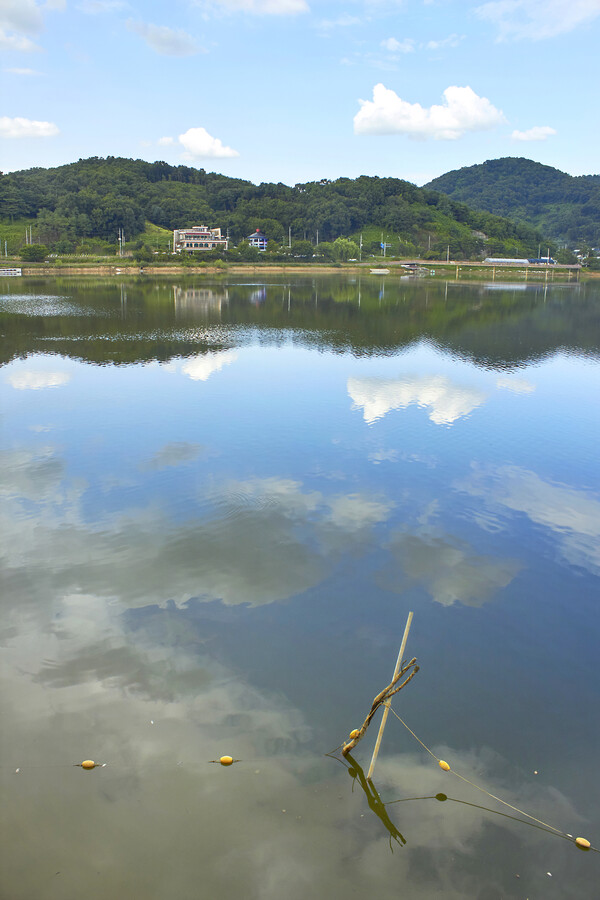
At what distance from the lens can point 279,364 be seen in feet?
94.6

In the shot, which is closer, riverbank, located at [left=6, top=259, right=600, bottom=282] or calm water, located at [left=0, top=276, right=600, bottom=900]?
calm water, located at [left=0, top=276, right=600, bottom=900]

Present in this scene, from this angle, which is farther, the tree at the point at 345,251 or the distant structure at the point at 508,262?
the distant structure at the point at 508,262

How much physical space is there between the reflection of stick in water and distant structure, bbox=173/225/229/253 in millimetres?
121752

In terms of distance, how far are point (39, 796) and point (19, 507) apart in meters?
6.94

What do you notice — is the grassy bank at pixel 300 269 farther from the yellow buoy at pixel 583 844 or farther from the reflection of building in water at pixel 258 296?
the yellow buoy at pixel 583 844

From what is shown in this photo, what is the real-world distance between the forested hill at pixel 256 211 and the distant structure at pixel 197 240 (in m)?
10.9

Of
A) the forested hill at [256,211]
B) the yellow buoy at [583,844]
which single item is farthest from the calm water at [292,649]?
the forested hill at [256,211]

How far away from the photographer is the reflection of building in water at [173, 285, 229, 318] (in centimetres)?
4762

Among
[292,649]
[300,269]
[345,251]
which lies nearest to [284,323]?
[292,649]

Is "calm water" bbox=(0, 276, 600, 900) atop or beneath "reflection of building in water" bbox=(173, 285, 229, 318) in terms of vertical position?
beneath

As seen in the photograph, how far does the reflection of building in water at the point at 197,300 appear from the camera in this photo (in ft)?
156

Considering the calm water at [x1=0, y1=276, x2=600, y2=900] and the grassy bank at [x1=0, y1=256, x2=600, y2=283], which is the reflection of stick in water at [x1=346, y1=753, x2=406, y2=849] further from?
the grassy bank at [x1=0, y1=256, x2=600, y2=283]

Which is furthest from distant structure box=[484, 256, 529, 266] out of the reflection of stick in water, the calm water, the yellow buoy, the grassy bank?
the yellow buoy

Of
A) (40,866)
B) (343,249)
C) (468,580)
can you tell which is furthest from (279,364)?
(343,249)
